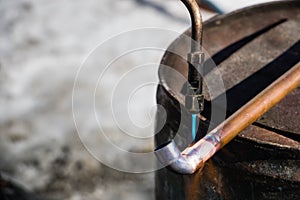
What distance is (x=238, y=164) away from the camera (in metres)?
1.71

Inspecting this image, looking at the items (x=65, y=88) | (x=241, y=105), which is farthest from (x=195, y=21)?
(x=65, y=88)

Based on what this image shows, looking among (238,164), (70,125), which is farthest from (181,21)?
(238,164)

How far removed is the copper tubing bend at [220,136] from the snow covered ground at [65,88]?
56.9 inches

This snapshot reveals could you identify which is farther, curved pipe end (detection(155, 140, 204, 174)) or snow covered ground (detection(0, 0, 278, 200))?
snow covered ground (detection(0, 0, 278, 200))

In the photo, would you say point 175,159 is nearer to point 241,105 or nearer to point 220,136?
point 220,136

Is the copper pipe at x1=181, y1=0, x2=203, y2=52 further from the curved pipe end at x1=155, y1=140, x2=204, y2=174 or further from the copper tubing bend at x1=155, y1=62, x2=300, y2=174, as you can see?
the curved pipe end at x1=155, y1=140, x2=204, y2=174

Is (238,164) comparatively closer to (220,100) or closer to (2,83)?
(220,100)

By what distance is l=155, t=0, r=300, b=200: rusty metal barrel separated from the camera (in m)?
1.67

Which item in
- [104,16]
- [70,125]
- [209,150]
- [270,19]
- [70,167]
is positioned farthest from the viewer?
[104,16]

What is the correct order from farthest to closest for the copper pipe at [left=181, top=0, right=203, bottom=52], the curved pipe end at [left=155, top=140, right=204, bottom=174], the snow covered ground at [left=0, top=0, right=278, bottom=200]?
the snow covered ground at [left=0, top=0, right=278, bottom=200]
the copper pipe at [left=181, top=0, right=203, bottom=52]
the curved pipe end at [left=155, top=140, right=204, bottom=174]

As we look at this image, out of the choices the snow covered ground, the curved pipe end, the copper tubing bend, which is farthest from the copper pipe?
the snow covered ground

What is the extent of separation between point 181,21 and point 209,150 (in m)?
3.22

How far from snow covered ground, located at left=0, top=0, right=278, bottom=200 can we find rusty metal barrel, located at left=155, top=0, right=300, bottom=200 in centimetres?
86

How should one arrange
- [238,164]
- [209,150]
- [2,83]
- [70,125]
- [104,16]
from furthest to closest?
[104,16], [2,83], [70,125], [238,164], [209,150]
